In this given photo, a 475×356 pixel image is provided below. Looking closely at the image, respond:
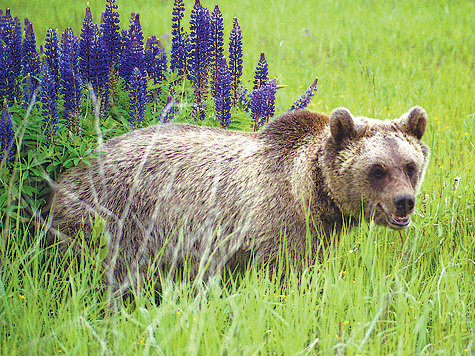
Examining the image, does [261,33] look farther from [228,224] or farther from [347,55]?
[228,224]

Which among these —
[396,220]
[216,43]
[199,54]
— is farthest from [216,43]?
[396,220]

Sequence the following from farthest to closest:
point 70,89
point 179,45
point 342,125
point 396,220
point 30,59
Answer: point 179,45 < point 30,59 < point 70,89 < point 342,125 < point 396,220

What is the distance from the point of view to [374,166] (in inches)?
136

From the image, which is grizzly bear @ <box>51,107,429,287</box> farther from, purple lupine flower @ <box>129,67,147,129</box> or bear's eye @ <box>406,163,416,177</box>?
purple lupine flower @ <box>129,67,147,129</box>

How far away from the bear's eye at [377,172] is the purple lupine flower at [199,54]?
212cm

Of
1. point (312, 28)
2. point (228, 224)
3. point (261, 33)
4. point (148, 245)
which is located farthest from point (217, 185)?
point (312, 28)

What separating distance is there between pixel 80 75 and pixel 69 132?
24.6 inches

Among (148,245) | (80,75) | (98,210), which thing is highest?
(80,75)

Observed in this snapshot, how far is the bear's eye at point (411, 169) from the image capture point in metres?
3.50

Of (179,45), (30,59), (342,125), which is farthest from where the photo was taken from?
(179,45)

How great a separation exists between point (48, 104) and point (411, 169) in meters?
2.66

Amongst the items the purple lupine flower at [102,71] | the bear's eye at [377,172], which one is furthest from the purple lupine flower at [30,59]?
the bear's eye at [377,172]

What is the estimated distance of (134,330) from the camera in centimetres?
277

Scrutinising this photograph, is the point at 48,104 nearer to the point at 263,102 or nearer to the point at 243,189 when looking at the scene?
the point at 243,189
